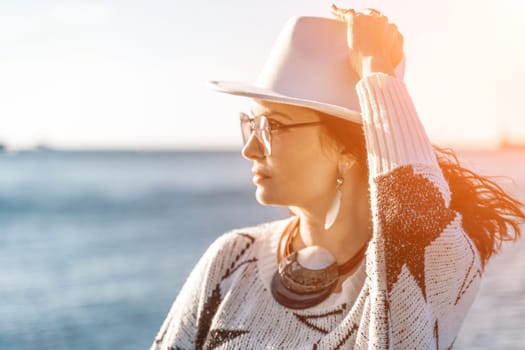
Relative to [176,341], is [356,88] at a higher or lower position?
higher

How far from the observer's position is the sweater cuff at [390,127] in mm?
2242

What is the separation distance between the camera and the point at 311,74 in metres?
2.50

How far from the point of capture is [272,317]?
2562 mm

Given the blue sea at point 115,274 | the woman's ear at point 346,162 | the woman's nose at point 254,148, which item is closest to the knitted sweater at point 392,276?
the woman's ear at point 346,162

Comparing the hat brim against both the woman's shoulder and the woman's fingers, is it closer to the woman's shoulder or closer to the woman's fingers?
the woman's fingers

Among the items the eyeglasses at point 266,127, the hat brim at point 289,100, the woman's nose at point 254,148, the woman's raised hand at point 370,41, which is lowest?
the woman's nose at point 254,148

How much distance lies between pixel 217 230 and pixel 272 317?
22.5m

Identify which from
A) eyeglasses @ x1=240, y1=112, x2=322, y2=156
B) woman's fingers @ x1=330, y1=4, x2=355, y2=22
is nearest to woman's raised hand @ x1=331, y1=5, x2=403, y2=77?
woman's fingers @ x1=330, y1=4, x2=355, y2=22

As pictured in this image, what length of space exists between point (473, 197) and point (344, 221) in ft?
1.44

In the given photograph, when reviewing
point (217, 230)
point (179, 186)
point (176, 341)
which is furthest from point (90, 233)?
point (179, 186)

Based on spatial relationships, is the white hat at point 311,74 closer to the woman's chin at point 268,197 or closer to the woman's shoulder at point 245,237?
the woman's chin at point 268,197

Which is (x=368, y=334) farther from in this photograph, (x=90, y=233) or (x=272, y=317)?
(x=90, y=233)

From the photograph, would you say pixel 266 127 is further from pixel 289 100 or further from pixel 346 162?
pixel 346 162

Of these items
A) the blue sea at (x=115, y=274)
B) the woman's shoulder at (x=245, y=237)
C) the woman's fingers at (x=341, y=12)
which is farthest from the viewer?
the blue sea at (x=115, y=274)
